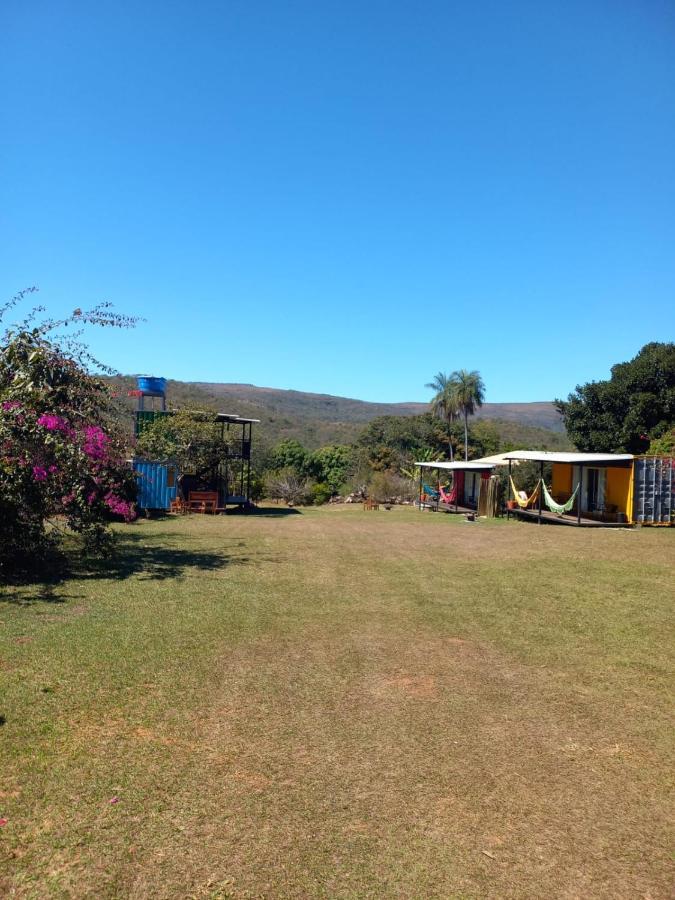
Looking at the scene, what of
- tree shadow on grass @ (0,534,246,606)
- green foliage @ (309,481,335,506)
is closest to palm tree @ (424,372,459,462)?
green foliage @ (309,481,335,506)

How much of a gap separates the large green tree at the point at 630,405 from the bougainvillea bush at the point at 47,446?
26.3 metres

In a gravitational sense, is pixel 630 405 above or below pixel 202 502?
above

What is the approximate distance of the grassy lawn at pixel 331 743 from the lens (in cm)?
321

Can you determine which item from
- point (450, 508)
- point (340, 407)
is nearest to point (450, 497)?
point (450, 508)

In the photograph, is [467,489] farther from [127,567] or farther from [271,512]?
[127,567]

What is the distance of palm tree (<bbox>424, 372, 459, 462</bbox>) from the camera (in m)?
45.0

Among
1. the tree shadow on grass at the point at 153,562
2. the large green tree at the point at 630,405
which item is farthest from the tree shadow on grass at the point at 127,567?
the large green tree at the point at 630,405

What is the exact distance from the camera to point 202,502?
72.5 ft

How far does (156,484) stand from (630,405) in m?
22.9

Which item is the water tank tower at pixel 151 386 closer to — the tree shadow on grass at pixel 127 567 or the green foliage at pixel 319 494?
the tree shadow on grass at pixel 127 567

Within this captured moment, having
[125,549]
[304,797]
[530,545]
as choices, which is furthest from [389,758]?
[530,545]

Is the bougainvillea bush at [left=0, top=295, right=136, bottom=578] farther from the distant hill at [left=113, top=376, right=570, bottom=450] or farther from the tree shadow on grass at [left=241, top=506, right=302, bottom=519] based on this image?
the distant hill at [left=113, top=376, right=570, bottom=450]

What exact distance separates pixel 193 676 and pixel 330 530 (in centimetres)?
1189

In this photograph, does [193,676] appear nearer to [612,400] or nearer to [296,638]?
[296,638]
